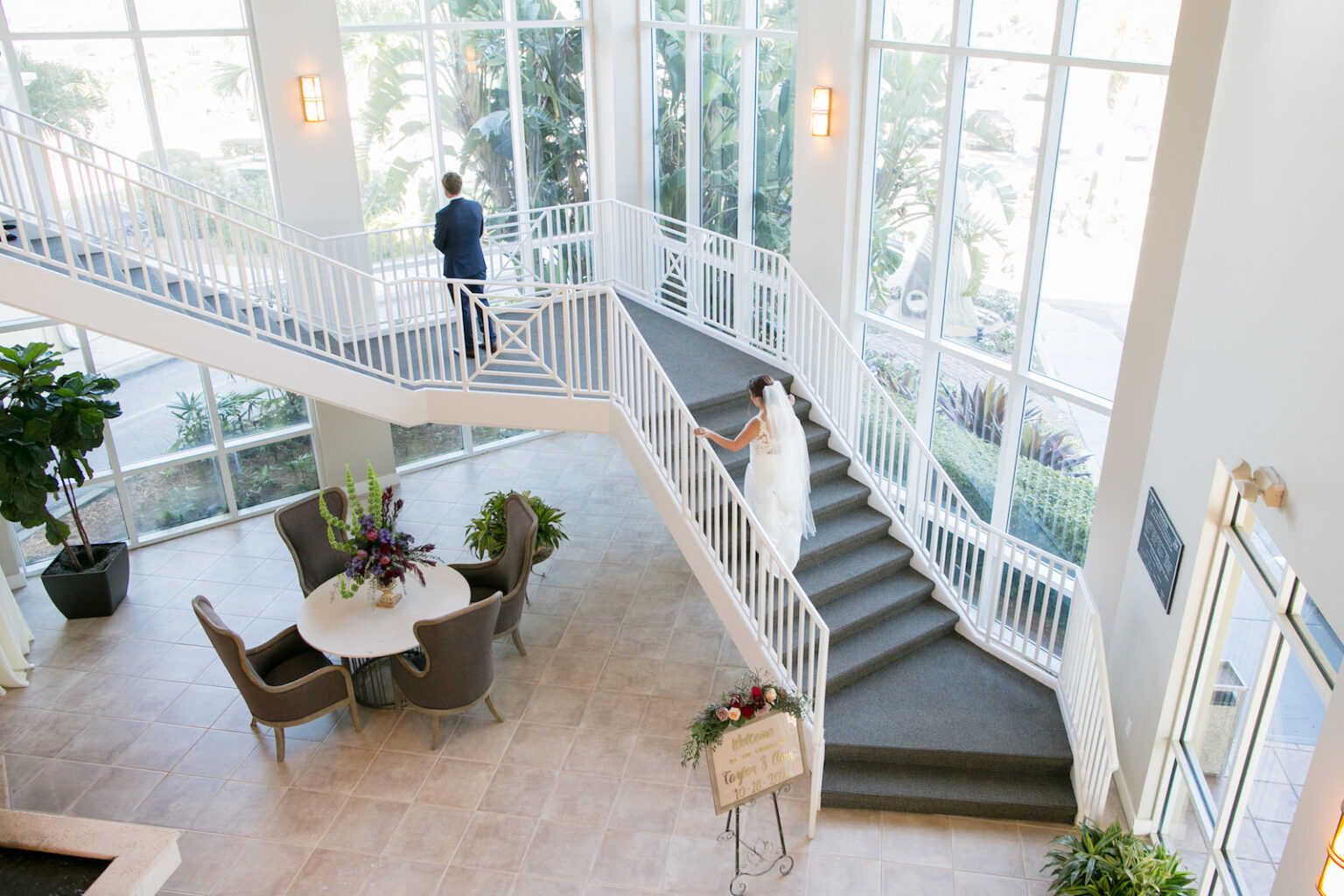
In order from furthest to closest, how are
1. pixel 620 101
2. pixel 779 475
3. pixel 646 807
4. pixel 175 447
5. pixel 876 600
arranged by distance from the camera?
1. pixel 620 101
2. pixel 175 447
3. pixel 876 600
4. pixel 779 475
5. pixel 646 807

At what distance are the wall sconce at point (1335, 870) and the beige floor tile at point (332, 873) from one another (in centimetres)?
485

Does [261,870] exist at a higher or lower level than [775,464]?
lower

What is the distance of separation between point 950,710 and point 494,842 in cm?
300

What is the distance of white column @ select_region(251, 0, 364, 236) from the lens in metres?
→ 8.54

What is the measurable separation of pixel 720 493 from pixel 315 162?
4925 mm

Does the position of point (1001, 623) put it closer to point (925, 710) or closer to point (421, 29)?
point (925, 710)

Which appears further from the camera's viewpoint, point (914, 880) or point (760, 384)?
point (760, 384)

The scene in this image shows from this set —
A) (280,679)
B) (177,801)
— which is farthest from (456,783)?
(177,801)

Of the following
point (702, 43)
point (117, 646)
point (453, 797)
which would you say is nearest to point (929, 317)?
point (702, 43)

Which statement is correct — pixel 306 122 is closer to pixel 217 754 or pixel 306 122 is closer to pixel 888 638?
pixel 217 754

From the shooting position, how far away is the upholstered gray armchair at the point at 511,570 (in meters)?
7.52

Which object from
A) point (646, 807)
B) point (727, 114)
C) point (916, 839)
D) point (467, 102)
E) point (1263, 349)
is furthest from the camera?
point (467, 102)

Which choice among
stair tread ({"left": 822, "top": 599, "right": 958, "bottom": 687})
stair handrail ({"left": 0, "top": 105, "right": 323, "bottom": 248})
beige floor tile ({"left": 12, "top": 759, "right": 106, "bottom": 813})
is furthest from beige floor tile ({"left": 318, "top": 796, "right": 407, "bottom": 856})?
stair handrail ({"left": 0, "top": 105, "right": 323, "bottom": 248})

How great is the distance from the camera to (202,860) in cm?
600
